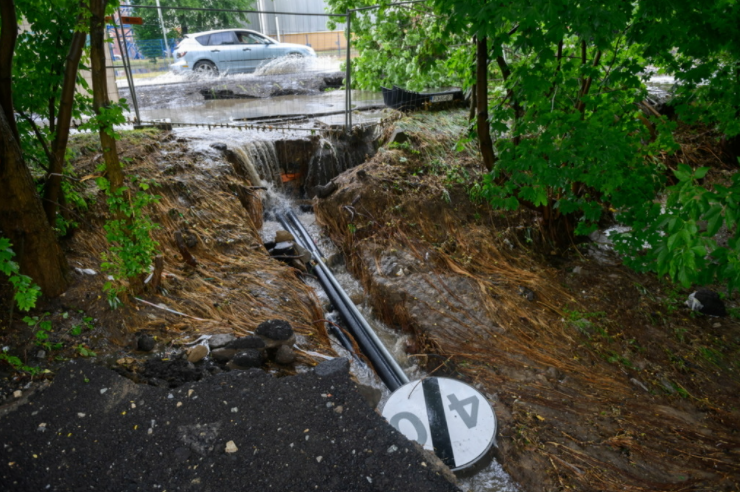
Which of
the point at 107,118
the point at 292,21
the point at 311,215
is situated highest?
the point at 292,21

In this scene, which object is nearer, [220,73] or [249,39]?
[220,73]

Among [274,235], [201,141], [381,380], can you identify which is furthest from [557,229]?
[201,141]

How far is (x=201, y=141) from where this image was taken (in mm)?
6344

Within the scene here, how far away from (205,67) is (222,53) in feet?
2.08

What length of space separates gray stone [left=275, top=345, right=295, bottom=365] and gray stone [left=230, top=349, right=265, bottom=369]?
0.51ft

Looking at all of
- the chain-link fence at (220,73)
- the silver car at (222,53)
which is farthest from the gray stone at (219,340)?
the silver car at (222,53)

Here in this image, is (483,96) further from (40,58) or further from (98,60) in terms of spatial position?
(40,58)

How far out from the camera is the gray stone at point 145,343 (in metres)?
2.94

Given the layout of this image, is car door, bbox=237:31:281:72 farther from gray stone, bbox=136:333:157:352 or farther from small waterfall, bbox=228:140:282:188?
gray stone, bbox=136:333:157:352

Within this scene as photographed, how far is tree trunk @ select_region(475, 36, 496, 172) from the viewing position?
4258 mm

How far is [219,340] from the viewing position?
3072 millimetres

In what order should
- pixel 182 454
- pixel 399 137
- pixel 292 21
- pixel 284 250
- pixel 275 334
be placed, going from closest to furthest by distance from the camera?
1. pixel 182 454
2. pixel 275 334
3. pixel 284 250
4. pixel 399 137
5. pixel 292 21

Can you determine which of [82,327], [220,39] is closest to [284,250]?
[82,327]

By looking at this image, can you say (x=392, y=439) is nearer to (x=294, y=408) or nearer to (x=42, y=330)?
(x=294, y=408)
